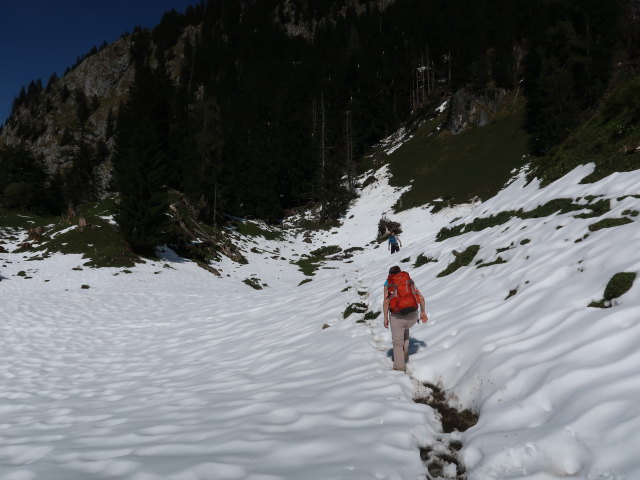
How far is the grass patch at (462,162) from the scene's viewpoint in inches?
1507

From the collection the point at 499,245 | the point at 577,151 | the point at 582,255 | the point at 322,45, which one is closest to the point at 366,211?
the point at 577,151

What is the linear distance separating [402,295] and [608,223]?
16.8 ft

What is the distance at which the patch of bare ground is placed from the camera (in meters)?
3.65

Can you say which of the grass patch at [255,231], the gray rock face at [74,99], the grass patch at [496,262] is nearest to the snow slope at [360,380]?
the grass patch at [496,262]

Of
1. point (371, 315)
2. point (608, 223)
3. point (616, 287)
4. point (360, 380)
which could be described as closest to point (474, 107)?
point (608, 223)

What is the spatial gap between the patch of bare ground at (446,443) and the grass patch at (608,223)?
17.7 ft

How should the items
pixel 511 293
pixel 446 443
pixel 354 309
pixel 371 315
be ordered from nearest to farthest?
pixel 446 443, pixel 511 293, pixel 371 315, pixel 354 309

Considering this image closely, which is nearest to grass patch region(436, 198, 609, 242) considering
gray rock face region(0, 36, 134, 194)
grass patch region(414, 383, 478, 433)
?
grass patch region(414, 383, 478, 433)

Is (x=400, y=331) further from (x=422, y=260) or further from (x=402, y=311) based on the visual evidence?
(x=422, y=260)

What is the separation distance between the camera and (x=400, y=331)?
629 centimetres

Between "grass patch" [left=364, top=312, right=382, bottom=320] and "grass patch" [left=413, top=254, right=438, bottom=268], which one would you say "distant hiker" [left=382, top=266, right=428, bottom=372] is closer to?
"grass patch" [left=364, top=312, right=382, bottom=320]

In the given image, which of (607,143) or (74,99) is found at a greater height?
(74,99)

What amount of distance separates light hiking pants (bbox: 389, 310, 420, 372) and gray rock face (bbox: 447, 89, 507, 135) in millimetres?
50852

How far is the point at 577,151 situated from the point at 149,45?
19507 cm
